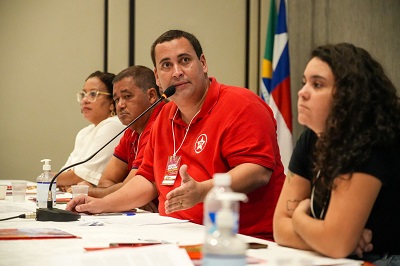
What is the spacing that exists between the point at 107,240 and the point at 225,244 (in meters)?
0.79

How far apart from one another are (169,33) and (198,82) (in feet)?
0.88

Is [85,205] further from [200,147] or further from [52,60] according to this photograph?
[52,60]

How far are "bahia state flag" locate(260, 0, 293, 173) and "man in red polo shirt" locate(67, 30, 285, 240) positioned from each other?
6.50 feet

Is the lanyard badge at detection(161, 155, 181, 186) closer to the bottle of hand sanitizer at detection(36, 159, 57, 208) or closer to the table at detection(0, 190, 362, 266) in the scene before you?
the table at detection(0, 190, 362, 266)

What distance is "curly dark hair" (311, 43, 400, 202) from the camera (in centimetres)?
150

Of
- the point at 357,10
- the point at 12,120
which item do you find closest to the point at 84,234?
the point at 357,10

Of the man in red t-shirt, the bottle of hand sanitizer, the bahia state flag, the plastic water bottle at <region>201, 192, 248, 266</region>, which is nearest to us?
the plastic water bottle at <region>201, 192, 248, 266</region>

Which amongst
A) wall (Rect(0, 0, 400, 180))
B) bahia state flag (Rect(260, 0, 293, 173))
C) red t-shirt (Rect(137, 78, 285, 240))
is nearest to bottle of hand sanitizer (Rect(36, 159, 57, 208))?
red t-shirt (Rect(137, 78, 285, 240))

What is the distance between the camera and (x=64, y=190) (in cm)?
385

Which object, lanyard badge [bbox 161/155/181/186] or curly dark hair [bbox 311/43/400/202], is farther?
lanyard badge [bbox 161/155/181/186]

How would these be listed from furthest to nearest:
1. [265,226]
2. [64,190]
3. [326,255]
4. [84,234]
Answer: [64,190] → [265,226] → [84,234] → [326,255]

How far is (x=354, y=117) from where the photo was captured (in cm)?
153

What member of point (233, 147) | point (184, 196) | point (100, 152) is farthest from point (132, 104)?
point (184, 196)

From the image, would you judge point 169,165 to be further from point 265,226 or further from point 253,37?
point 253,37
